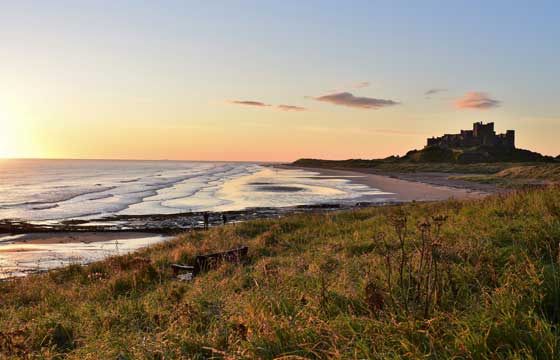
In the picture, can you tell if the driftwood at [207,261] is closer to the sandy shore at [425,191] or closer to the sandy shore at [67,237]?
the sandy shore at [67,237]

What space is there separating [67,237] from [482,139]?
571 ft

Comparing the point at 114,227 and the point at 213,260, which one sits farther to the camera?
the point at 114,227

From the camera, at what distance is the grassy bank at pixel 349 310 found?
3.85m

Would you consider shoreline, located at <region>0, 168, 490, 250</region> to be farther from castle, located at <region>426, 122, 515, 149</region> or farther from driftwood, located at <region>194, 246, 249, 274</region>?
castle, located at <region>426, 122, 515, 149</region>

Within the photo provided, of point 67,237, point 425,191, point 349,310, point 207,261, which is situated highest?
point 349,310

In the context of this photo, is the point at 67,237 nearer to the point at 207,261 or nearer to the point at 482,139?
the point at 207,261

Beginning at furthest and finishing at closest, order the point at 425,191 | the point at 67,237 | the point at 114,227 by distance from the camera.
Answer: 1. the point at 425,191
2. the point at 114,227
3. the point at 67,237

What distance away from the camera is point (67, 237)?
25281mm

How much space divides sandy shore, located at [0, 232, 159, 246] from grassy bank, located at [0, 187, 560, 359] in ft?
49.9

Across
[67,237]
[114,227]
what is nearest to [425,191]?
[114,227]

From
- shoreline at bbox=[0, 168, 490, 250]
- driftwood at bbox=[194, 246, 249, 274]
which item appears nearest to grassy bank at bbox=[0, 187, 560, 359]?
driftwood at bbox=[194, 246, 249, 274]

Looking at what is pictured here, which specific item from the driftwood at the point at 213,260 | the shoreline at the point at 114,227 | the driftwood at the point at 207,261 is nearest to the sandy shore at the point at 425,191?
the shoreline at the point at 114,227

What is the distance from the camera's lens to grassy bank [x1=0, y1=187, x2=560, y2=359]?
3.85m

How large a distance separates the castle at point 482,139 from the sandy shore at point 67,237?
163636mm
